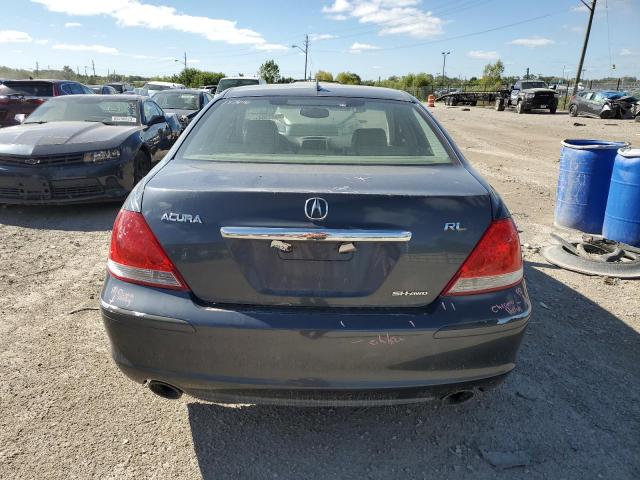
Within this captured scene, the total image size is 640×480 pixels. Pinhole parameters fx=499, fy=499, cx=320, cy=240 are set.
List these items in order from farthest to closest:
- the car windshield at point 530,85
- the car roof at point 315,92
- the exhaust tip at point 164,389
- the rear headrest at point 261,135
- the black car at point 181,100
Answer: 1. the car windshield at point 530,85
2. the black car at point 181,100
3. the car roof at point 315,92
4. the rear headrest at point 261,135
5. the exhaust tip at point 164,389

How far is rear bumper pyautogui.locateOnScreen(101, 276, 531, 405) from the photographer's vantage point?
1.96m

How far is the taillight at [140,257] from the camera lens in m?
2.02

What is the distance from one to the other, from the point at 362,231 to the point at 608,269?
150 inches

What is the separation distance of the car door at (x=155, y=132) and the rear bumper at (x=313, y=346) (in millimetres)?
5936

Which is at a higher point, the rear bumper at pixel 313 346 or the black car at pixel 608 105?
the black car at pixel 608 105

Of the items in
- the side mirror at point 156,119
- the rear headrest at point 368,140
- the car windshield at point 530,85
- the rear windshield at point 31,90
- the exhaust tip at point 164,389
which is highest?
the car windshield at point 530,85

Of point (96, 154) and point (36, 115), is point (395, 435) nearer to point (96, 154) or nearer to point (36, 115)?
point (96, 154)

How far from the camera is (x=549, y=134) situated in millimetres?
18500

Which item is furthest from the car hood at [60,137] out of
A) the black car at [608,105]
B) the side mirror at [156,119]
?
the black car at [608,105]

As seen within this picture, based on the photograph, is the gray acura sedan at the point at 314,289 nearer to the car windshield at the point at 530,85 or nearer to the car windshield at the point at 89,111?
→ the car windshield at the point at 89,111

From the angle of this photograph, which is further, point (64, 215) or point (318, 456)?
point (64, 215)

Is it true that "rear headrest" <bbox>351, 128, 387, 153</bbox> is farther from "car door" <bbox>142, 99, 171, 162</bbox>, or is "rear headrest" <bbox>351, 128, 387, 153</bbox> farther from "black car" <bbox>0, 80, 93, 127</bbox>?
"black car" <bbox>0, 80, 93, 127</bbox>

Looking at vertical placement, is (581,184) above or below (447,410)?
above

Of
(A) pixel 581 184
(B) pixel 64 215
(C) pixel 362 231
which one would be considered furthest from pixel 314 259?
(B) pixel 64 215
